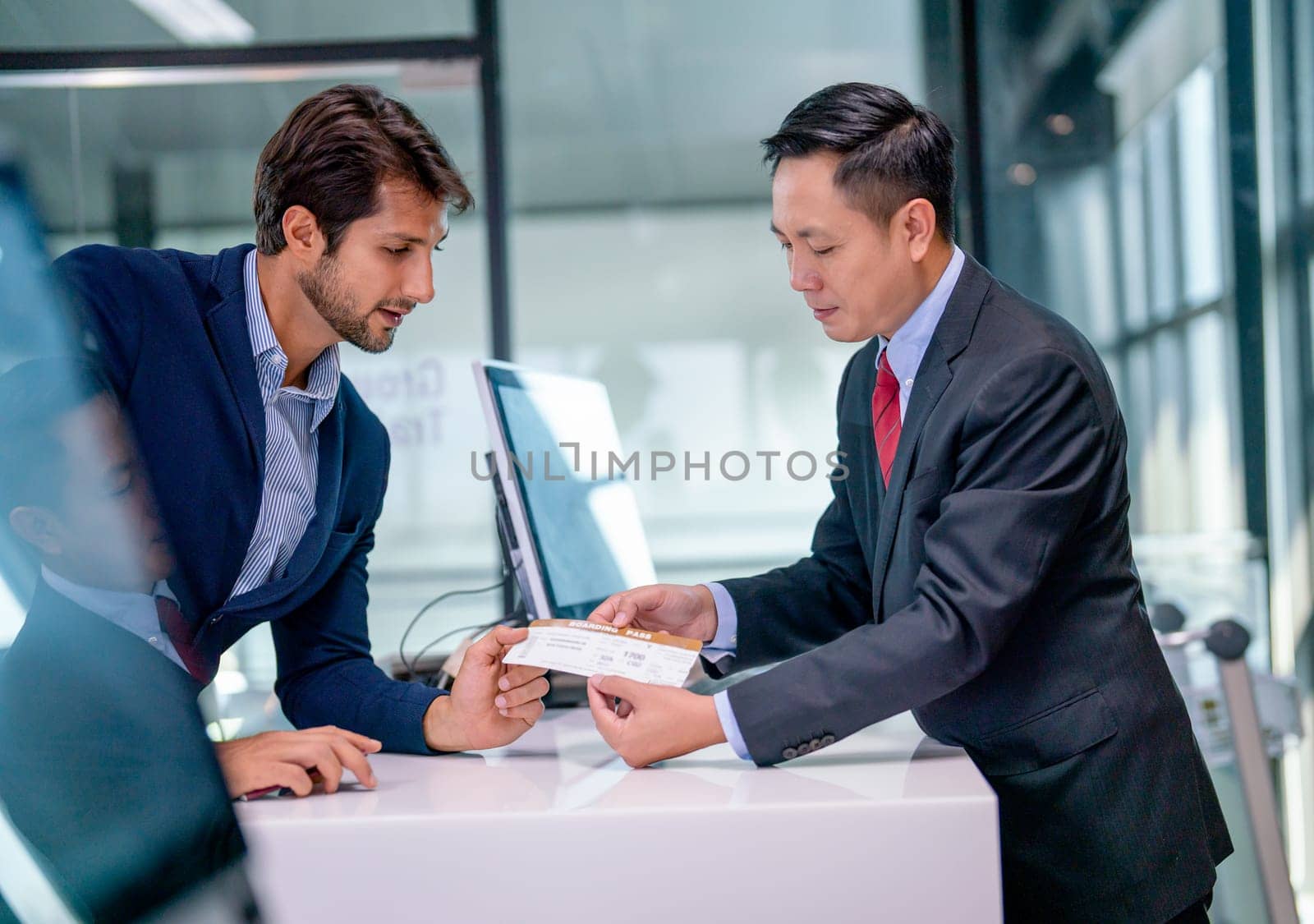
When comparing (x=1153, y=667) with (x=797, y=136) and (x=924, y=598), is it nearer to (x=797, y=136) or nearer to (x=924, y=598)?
(x=924, y=598)

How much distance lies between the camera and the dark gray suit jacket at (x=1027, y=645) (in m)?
1.10

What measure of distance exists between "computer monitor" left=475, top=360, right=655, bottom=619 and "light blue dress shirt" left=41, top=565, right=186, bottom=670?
0.46 metres

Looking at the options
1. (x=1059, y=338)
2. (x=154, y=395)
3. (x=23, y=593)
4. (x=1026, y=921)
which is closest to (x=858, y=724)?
(x=1026, y=921)

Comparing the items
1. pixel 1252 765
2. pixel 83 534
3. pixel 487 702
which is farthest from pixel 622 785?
pixel 1252 765

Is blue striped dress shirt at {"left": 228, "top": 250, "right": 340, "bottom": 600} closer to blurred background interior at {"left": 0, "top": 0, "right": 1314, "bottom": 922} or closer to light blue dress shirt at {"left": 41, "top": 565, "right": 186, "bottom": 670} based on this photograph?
light blue dress shirt at {"left": 41, "top": 565, "right": 186, "bottom": 670}

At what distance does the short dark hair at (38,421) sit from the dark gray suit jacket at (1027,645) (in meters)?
0.64

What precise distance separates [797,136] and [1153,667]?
2.38 feet

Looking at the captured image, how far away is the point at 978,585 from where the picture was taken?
109 cm

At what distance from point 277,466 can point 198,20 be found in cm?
250

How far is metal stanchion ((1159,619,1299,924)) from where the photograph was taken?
180 cm

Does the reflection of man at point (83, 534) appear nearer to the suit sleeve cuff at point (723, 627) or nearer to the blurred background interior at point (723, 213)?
the suit sleeve cuff at point (723, 627)

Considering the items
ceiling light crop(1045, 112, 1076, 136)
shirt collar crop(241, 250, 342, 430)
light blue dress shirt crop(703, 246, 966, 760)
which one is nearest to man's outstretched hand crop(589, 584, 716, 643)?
→ light blue dress shirt crop(703, 246, 966, 760)

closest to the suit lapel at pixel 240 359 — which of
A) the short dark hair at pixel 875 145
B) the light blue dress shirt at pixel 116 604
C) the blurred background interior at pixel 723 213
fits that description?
the light blue dress shirt at pixel 116 604

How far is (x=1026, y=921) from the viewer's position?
123cm
